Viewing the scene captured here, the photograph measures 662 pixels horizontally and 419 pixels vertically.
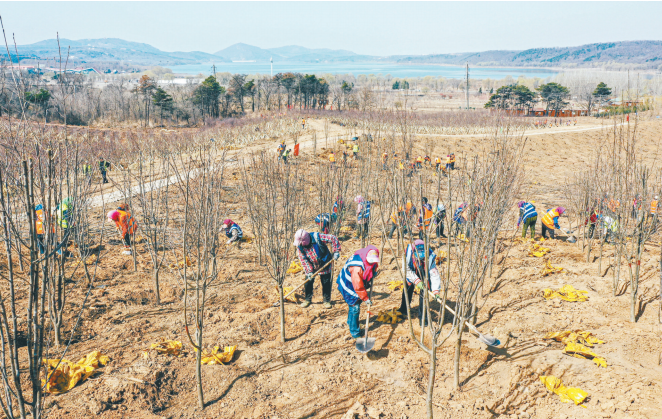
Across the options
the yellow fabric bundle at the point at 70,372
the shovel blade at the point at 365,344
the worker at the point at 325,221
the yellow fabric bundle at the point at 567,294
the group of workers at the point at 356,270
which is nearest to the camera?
the yellow fabric bundle at the point at 70,372

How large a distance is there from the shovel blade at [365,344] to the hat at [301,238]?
1.60 metres

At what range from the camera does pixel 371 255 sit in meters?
4.86

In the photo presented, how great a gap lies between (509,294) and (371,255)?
3.25 metres

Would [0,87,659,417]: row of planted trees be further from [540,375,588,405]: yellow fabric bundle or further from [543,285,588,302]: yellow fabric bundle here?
[540,375,588,405]: yellow fabric bundle

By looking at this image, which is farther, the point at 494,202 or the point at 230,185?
the point at 230,185

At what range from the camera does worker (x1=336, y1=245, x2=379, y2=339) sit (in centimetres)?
491

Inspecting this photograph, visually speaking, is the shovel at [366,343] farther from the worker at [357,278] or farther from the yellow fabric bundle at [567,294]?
the yellow fabric bundle at [567,294]

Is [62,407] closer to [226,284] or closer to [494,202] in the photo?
[226,284]

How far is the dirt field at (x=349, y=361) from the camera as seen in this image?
4.13 meters

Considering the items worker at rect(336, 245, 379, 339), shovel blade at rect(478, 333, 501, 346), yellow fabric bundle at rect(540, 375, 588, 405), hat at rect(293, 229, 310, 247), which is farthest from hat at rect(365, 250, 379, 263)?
yellow fabric bundle at rect(540, 375, 588, 405)

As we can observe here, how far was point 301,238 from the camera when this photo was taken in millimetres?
5758

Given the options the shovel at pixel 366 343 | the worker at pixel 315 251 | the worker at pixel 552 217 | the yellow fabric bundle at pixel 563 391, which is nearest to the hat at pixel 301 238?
the worker at pixel 315 251

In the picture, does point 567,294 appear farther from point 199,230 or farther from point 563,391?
point 199,230

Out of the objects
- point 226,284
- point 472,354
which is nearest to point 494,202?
point 472,354
